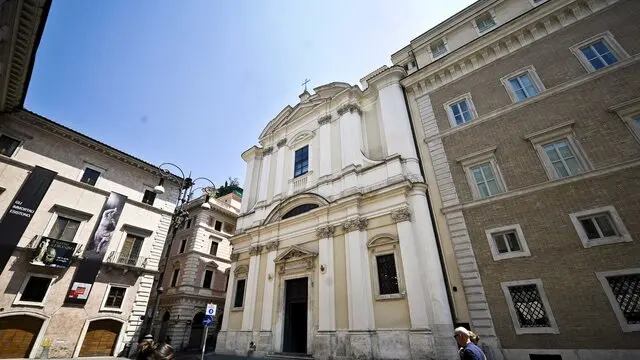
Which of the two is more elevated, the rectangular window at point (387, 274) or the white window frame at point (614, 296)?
the rectangular window at point (387, 274)

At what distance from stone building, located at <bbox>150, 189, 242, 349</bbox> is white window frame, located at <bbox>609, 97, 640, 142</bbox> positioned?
2345 centimetres

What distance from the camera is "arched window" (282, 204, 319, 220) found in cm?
1653

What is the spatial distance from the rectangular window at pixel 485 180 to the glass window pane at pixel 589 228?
8.59ft

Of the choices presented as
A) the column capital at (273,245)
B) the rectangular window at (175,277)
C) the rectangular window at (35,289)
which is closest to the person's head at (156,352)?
the column capital at (273,245)

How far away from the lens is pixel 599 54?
35.8 ft

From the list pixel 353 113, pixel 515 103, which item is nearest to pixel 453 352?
pixel 515 103

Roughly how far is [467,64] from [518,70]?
2.40 m

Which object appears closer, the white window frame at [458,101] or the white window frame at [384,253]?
the white window frame at [384,253]

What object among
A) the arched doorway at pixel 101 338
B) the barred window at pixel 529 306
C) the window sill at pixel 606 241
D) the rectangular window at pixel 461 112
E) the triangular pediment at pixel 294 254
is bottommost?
the arched doorway at pixel 101 338

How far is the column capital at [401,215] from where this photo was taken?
40.1 feet

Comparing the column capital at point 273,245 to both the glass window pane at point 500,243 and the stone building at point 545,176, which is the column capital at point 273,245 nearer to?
the stone building at point 545,176

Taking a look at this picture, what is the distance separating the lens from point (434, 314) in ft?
33.8

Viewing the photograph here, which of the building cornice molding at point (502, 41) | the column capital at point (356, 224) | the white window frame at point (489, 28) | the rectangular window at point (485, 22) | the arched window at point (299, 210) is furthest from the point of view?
the arched window at point (299, 210)

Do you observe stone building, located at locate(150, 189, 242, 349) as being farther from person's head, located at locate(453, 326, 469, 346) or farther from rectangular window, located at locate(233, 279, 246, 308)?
person's head, located at locate(453, 326, 469, 346)
